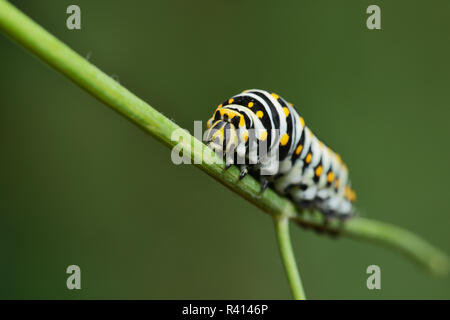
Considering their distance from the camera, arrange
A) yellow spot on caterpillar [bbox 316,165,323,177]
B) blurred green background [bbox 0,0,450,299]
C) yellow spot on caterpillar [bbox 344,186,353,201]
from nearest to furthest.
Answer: yellow spot on caterpillar [bbox 316,165,323,177], yellow spot on caterpillar [bbox 344,186,353,201], blurred green background [bbox 0,0,450,299]

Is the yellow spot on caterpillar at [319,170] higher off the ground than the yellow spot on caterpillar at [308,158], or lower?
lower

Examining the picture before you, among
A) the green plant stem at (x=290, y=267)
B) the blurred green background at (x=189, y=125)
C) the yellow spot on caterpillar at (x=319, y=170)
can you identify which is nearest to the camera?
the green plant stem at (x=290, y=267)

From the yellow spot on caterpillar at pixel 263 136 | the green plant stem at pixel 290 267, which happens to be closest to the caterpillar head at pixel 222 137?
the yellow spot on caterpillar at pixel 263 136

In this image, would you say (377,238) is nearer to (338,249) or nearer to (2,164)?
(338,249)

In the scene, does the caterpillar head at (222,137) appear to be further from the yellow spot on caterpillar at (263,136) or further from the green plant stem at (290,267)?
the green plant stem at (290,267)

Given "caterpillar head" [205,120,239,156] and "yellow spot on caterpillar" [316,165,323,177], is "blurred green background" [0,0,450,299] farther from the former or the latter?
"caterpillar head" [205,120,239,156]

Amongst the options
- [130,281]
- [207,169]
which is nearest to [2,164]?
[130,281]

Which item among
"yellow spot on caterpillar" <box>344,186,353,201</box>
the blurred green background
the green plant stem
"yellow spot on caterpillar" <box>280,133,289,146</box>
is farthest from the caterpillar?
the blurred green background

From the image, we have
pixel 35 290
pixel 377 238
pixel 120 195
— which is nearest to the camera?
pixel 377 238
